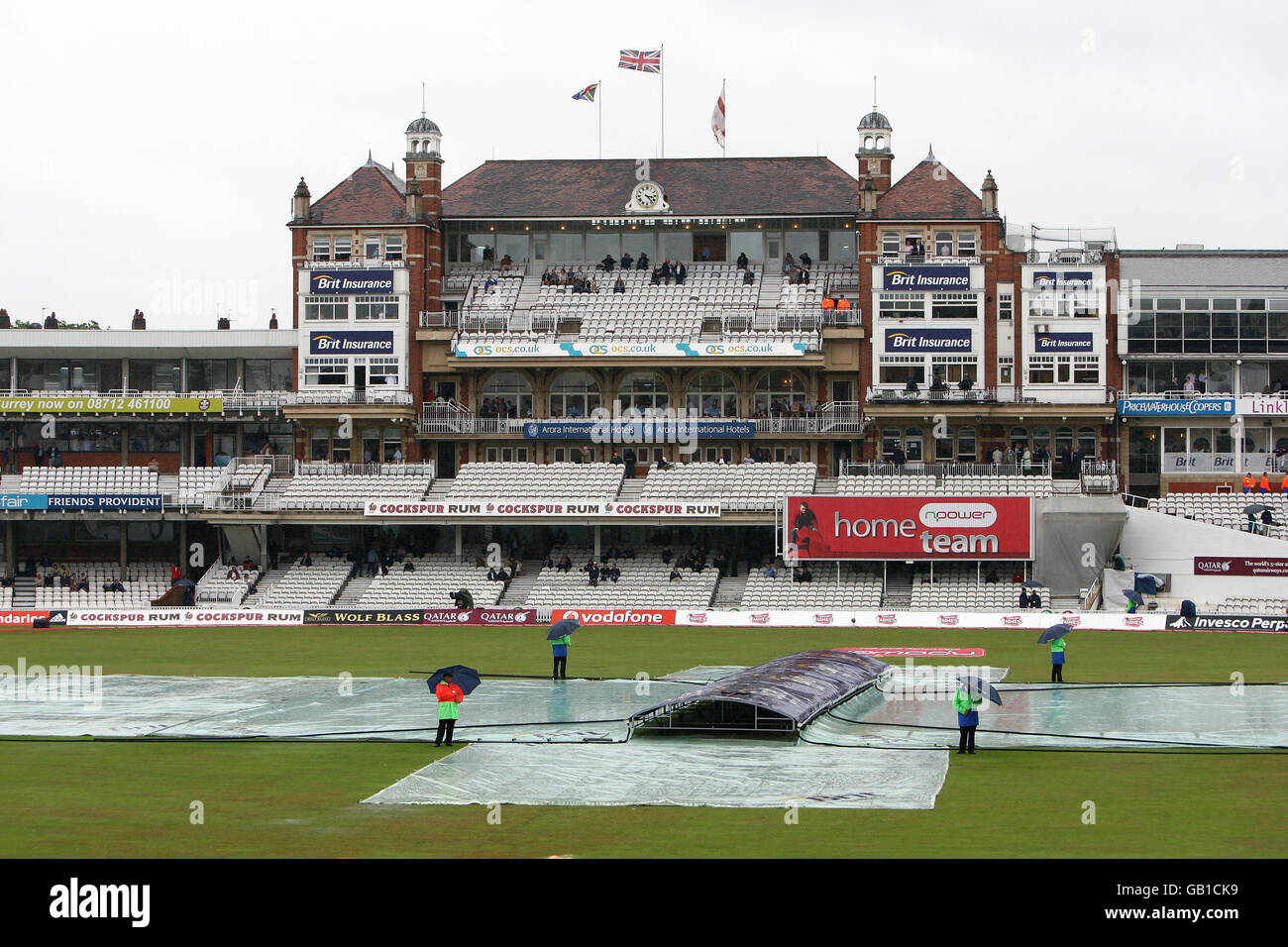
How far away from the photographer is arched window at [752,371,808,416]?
248 feet

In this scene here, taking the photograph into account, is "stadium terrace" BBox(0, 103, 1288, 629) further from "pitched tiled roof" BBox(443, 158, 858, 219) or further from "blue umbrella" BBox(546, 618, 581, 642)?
"blue umbrella" BBox(546, 618, 581, 642)

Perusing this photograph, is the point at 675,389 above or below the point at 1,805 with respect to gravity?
above

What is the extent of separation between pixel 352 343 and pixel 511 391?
7.95 meters

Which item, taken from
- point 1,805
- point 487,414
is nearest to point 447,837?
point 1,805

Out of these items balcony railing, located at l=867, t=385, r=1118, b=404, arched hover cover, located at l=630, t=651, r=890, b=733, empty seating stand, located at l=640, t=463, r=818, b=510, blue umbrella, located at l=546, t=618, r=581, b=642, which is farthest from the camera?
balcony railing, located at l=867, t=385, r=1118, b=404

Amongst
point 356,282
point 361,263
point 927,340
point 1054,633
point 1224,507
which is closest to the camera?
point 1054,633

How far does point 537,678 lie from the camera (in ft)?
128

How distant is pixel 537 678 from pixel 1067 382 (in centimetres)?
4140

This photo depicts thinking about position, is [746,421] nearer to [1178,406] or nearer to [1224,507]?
[1178,406]

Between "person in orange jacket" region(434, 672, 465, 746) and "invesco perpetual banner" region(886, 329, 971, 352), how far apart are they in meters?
48.4

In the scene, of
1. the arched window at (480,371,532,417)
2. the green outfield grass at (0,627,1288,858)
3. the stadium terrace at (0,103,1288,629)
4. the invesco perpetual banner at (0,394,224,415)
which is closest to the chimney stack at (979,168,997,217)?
the stadium terrace at (0,103,1288,629)

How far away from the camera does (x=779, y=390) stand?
7588 cm

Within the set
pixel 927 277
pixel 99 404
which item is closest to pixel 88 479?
pixel 99 404

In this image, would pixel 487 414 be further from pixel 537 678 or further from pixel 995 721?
pixel 995 721
